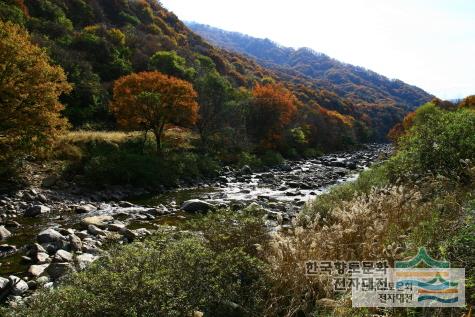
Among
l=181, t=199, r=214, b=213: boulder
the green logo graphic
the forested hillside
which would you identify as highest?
the forested hillside

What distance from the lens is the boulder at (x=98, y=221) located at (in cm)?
1426

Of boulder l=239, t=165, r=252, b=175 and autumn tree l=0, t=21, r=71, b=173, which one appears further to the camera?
boulder l=239, t=165, r=252, b=175

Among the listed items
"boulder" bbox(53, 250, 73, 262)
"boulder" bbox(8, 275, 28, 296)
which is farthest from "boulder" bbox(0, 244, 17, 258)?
"boulder" bbox(8, 275, 28, 296)

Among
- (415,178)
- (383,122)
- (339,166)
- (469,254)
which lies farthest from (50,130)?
(383,122)

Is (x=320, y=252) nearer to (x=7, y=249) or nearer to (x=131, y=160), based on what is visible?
(x=7, y=249)

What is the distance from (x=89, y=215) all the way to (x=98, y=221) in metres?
2.10

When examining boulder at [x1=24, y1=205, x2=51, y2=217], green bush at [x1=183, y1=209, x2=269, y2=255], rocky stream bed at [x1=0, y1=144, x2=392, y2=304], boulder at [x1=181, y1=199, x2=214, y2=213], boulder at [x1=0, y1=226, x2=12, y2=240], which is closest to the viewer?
green bush at [x1=183, y1=209, x2=269, y2=255]

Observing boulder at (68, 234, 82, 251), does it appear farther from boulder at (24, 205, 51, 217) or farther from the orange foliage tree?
the orange foliage tree

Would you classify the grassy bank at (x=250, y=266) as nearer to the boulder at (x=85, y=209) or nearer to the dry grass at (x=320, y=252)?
the dry grass at (x=320, y=252)

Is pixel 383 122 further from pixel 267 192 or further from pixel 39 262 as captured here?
pixel 39 262

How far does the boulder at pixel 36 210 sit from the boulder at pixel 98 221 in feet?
9.88

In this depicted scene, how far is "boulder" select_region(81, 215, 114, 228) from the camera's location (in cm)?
1426

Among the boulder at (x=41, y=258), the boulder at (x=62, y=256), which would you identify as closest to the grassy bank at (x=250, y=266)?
the boulder at (x=62, y=256)

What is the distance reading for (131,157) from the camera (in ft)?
81.0
